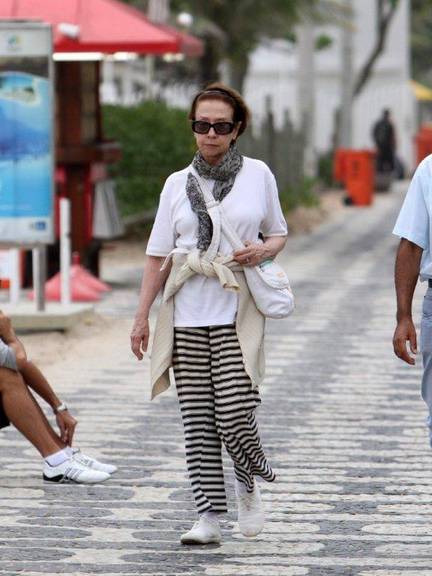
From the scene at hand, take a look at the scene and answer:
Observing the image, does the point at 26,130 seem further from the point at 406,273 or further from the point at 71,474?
the point at 406,273

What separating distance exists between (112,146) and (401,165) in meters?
29.0

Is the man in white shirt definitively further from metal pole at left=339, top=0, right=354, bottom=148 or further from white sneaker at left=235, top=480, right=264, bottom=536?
metal pole at left=339, top=0, right=354, bottom=148

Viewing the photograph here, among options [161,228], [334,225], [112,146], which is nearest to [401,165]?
[334,225]

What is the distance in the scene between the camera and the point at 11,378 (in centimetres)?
776

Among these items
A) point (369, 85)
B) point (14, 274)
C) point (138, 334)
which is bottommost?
point (369, 85)

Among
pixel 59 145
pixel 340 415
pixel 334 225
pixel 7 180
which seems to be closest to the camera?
pixel 340 415

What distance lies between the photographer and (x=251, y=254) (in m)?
6.48

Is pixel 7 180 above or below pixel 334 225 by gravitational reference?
above

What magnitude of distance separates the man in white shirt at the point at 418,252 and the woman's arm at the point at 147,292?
90 centimetres

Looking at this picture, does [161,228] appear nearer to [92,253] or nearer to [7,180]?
[7,180]

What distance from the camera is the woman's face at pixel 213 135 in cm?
651

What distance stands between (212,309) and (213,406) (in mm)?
354

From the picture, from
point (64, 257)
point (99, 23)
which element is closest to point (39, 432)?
point (64, 257)

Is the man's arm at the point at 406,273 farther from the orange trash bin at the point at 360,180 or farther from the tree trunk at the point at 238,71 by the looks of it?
the orange trash bin at the point at 360,180
